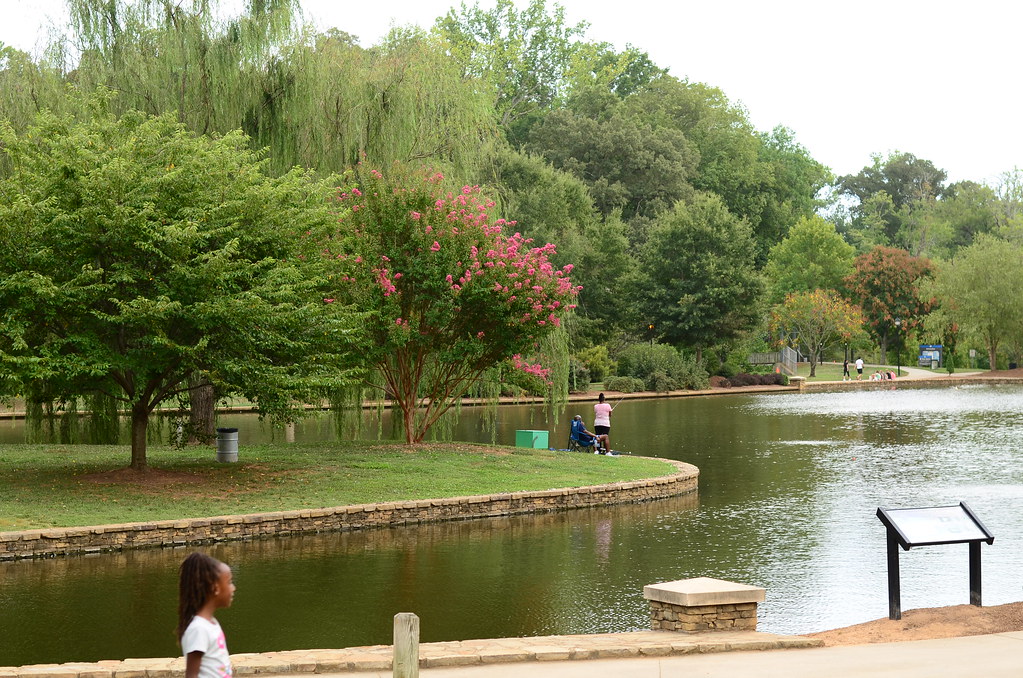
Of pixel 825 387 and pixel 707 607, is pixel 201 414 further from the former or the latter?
pixel 825 387

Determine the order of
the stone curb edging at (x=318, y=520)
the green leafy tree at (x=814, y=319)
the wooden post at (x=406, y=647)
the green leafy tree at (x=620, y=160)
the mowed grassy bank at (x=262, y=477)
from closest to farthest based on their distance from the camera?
1. the wooden post at (x=406, y=647)
2. the stone curb edging at (x=318, y=520)
3. the mowed grassy bank at (x=262, y=477)
4. the green leafy tree at (x=814, y=319)
5. the green leafy tree at (x=620, y=160)

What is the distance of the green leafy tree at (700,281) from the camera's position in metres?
65.1

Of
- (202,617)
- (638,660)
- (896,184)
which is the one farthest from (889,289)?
(202,617)

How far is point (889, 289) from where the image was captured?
8581cm

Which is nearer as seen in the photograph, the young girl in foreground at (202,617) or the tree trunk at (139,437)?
the young girl in foreground at (202,617)

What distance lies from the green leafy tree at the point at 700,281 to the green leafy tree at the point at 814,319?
9977 millimetres

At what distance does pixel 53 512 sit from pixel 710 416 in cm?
3005

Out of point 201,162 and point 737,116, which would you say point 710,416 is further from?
point 737,116

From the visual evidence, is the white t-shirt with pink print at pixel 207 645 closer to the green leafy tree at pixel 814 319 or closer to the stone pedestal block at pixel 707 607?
the stone pedestal block at pixel 707 607

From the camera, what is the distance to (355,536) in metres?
17.5

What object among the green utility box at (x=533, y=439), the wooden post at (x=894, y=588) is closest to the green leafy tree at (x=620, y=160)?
the green utility box at (x=533, y=439)

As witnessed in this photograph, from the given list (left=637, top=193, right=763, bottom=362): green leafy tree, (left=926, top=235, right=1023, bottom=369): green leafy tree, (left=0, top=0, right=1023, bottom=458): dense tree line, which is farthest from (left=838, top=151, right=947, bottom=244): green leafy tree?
(left=637, top=193, right=763, bottom=362): green leafy tree

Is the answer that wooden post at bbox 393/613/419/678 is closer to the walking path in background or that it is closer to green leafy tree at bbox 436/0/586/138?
the walking path in background

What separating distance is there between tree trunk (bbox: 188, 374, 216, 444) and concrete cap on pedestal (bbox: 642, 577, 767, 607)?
17242 millimetres
